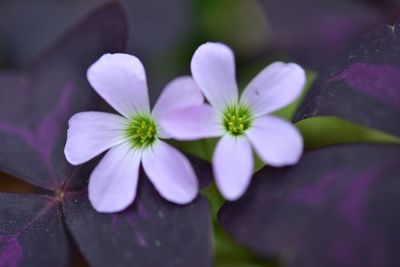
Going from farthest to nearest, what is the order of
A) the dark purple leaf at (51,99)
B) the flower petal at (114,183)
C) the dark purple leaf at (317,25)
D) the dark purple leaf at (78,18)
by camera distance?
the dark purple leaf at (78,18) → the dark purple leaf at (317,25) → the dark purple leaf at (51,99) → the flower petal at (114,183)

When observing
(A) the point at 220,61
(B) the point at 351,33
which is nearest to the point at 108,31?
(A) the point at 220,61

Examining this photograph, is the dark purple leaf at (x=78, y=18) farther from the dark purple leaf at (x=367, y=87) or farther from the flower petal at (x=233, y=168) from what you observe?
the flower petal at (x=233, y=168)

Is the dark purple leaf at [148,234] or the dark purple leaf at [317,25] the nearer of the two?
the dark purple leaf at [148,234]

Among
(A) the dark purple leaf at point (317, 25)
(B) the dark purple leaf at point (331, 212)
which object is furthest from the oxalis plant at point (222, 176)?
(A) the dark purple leaf at point (317, 25)

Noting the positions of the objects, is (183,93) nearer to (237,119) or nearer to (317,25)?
(237,119)

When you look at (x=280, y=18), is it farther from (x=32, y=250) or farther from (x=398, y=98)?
(x=32, y=250)

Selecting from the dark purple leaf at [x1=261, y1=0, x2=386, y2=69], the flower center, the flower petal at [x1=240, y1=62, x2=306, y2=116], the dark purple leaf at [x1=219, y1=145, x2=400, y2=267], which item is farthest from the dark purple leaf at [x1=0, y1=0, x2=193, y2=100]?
the dark purple leaf at [x1=219, y1=145, x2=400, y2=267]

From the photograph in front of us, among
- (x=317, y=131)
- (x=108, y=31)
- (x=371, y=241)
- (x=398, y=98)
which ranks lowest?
(x=317, y=131)

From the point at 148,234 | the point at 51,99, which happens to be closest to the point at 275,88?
the point at 148,234
